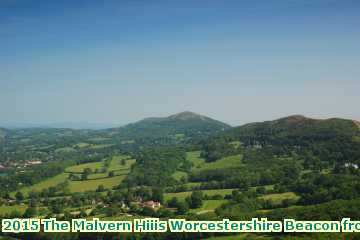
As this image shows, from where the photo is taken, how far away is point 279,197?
10562 centimetres

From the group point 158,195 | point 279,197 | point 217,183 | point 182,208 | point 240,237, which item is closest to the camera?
point 240,237

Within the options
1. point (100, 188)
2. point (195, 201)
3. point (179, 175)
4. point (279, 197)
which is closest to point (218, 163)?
point (179, 175)

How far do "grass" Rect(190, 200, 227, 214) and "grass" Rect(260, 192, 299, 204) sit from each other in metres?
11.5

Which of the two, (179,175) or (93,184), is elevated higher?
(179,175)

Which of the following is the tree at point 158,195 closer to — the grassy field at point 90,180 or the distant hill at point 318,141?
the grassy field at point 90,180

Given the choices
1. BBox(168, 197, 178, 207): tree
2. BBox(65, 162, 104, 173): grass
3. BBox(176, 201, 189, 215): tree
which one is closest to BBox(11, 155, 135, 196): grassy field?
BBox(65, 162, 104, 173): grass

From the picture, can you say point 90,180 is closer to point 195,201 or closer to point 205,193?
point 205,193

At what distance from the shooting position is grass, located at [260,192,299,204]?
333ft

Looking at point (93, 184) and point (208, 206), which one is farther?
point (93, 184)

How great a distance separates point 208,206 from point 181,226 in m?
25.8

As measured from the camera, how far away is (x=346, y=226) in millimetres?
71312

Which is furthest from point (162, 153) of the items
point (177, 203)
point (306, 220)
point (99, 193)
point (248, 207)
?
point (306, 220)

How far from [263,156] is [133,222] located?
8036 cm

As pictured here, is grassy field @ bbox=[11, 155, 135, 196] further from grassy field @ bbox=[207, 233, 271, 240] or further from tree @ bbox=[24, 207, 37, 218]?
grassy field @ bbox=[207, 233, 271, 240]
